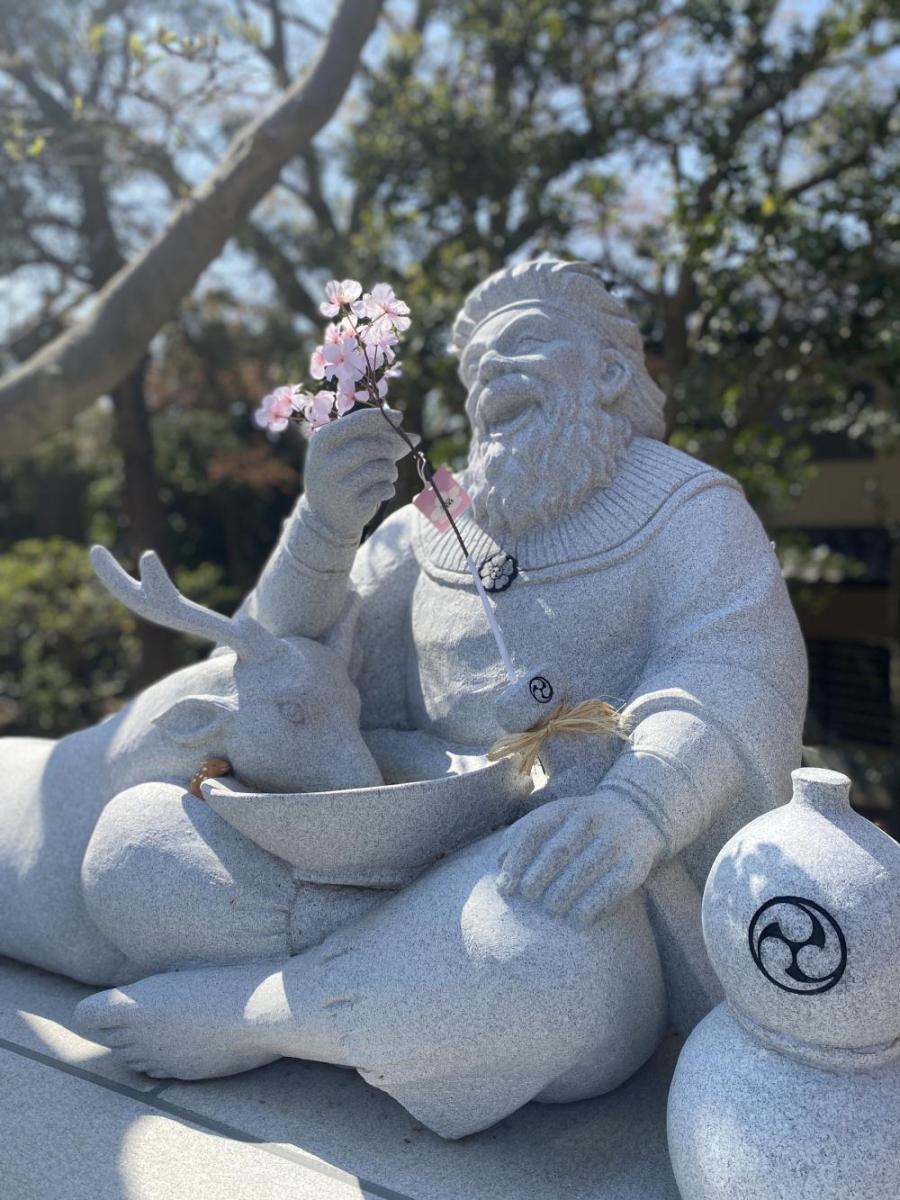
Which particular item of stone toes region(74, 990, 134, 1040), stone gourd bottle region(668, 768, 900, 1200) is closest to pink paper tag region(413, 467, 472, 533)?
stone gourd bottle region(668, 768, 900, 1200)

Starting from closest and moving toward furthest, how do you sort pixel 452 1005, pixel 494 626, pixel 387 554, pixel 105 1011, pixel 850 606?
pixel 452 1005 < pixel 105 1011 < pixel 494 626 < pixel 387 554 < pixel 850 606

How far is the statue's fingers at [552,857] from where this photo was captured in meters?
2.06

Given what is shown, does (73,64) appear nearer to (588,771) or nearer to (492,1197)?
(588,771)

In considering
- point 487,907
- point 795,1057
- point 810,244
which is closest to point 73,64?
point 810,244

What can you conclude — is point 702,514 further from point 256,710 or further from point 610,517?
point 256,710

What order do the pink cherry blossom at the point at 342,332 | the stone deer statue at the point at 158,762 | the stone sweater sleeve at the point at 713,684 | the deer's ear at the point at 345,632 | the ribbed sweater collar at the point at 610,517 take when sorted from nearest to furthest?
the stone sweater sleeve at the point at 713,684, the pink cherry blossom at the point at 342,332, the stone deer statue at the point at 158,762, the ribbed sweater collar at the point at 610,517, the deer's ear at the point at 345,632

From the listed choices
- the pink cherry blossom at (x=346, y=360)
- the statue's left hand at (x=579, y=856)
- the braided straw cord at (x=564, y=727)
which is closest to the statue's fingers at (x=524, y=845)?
the statue's left hand at (x=579, y=856)

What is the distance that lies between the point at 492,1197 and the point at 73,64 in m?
7.89

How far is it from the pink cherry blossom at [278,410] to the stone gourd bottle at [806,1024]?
4.67 ft

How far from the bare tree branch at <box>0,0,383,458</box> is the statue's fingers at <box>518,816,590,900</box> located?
11.3 feet

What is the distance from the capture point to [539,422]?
108 inches

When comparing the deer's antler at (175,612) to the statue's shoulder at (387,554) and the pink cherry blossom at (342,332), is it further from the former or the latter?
the pink cherry blossom at (342,332)

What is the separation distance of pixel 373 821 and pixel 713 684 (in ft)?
2.49

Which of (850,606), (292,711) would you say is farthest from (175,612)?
(850,606)
